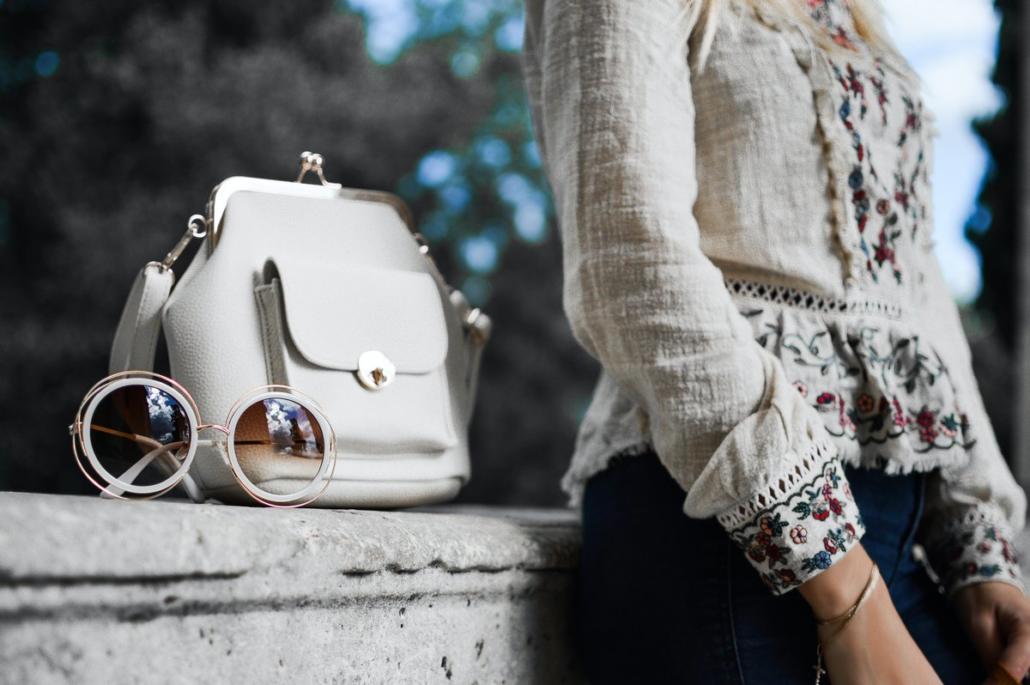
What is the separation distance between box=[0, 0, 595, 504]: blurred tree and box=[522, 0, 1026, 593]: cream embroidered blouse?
4262 millimetres

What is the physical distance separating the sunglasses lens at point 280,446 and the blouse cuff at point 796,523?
1.04 feet

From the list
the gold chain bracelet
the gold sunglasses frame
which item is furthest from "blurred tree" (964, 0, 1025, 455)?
the gold sunglasses frame

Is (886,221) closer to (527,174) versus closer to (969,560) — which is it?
(969,560)

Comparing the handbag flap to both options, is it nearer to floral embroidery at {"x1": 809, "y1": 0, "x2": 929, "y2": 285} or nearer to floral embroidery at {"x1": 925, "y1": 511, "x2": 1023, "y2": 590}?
floral embroidery at {"x1": 809, "y1": 0, "x2": 929, "y2": 285}

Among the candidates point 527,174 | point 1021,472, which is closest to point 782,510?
point 1021,472

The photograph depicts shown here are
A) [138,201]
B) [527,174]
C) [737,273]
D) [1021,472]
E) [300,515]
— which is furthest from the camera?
[527,174]

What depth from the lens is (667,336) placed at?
0.72m

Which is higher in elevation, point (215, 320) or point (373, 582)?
point (215, 320)

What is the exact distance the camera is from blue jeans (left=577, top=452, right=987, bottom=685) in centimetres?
75

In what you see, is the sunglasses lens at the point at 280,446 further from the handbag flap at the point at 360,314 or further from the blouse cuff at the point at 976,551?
the blouse cuff at the point at 976,551

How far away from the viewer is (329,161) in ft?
18.1

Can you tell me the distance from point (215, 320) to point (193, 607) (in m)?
0.26

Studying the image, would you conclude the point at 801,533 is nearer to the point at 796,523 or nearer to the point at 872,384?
the point at 796,523

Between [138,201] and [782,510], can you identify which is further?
[138,201]
